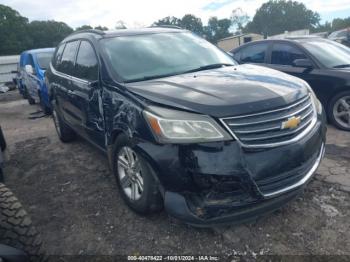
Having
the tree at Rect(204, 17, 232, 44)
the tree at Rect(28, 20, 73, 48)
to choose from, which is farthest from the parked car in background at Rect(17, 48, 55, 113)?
the tree at Rect(204, 17, 232, 44)

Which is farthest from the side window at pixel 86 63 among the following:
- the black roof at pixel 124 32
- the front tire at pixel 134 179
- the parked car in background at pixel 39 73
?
the parked car in background at pixel 39 73

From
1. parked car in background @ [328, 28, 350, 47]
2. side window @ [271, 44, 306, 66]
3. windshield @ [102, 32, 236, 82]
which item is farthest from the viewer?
parked car in background @ [328, 28, 350, 47]

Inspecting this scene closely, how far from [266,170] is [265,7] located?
359 feet

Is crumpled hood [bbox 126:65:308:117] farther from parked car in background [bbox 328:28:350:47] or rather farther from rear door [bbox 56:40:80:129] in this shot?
parked car in background [bbox 328:28:350:47]

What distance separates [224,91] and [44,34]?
157 feet

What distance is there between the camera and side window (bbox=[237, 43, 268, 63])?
6.44m

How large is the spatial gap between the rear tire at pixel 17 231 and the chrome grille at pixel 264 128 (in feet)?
5.15

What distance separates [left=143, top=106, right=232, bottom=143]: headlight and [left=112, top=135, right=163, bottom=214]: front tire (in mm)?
354

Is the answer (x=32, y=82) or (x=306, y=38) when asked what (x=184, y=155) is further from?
(x=32, y=82)

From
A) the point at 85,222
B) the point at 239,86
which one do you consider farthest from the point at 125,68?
the point at 85,222

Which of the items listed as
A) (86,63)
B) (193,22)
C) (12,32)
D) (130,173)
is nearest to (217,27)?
(193,22)

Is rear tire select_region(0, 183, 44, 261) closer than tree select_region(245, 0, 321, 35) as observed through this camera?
Yes

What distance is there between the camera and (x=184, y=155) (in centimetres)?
236

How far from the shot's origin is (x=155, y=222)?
298 cm
